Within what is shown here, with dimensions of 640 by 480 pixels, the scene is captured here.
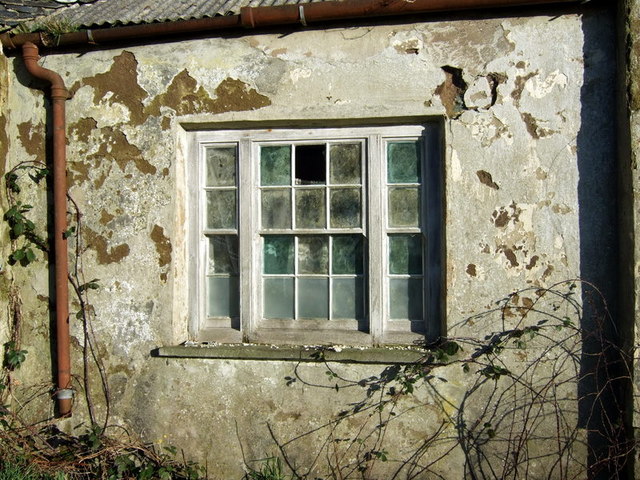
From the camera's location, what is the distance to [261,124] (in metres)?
4.77

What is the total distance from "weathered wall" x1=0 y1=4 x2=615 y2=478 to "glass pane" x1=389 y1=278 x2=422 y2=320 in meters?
0.33

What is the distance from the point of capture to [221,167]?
195 inches

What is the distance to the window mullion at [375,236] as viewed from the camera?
4617 millimetres

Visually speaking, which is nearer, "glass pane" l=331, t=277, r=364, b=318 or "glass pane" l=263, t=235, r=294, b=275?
"glass pane" l=331, t=277, r=364, b=318

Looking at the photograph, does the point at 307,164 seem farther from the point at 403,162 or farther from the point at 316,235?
the point at 403,162

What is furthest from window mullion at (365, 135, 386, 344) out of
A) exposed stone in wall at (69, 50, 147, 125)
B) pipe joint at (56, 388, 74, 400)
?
pipe joint at (56, 388, 74, 400)

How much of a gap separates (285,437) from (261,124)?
2452mm

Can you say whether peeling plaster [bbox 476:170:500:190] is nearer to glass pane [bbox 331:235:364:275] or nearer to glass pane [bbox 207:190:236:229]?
glass pane [bbox 331:235:364:275]

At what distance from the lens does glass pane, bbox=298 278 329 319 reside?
4.77m

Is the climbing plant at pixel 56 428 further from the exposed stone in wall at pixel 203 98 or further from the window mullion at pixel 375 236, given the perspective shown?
the window mullion at pixel 375 236

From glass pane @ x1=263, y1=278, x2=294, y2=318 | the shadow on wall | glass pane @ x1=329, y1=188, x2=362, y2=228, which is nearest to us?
the shadow on wall

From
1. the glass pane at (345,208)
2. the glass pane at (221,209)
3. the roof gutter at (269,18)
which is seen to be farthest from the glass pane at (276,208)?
the roof gutter at (269,18)

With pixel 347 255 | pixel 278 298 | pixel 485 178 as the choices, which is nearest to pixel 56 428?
pixel 278 298

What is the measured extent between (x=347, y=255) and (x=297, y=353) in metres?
0.86
